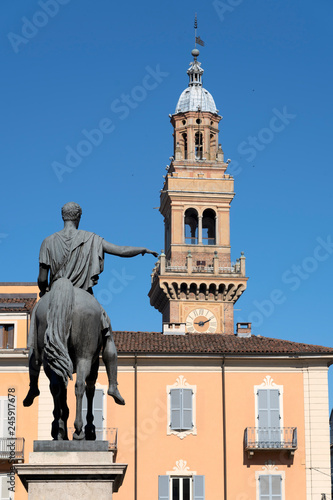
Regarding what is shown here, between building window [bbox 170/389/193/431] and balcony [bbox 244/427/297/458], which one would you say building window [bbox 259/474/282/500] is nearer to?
balcony [bbox 244/427/297/458]

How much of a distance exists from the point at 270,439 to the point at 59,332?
1264 inches

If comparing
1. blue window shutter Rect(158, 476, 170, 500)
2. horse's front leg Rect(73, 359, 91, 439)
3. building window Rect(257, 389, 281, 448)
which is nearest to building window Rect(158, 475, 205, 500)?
blue window shutter Rect(158, 476, 170, 500)

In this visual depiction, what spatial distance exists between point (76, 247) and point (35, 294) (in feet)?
115

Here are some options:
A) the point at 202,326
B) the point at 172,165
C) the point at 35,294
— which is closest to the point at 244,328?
the point at 35,294

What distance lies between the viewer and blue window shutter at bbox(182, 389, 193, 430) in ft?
138

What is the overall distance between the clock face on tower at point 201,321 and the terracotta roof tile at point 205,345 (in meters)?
26.9

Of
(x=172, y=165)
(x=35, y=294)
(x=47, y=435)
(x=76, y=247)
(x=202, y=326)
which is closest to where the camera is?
(x=76, y=247)

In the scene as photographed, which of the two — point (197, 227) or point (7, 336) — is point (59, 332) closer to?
point (7, 336)

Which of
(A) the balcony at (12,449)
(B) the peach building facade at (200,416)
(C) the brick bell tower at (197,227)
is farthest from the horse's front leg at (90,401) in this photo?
(C) the brick bell tower at (197,227)

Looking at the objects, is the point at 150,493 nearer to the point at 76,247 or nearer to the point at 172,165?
the point at 76,247

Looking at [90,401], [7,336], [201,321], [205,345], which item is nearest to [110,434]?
[205,345]

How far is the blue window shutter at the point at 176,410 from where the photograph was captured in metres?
42.0

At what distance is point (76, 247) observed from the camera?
37.8 feet

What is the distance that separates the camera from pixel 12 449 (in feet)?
132
